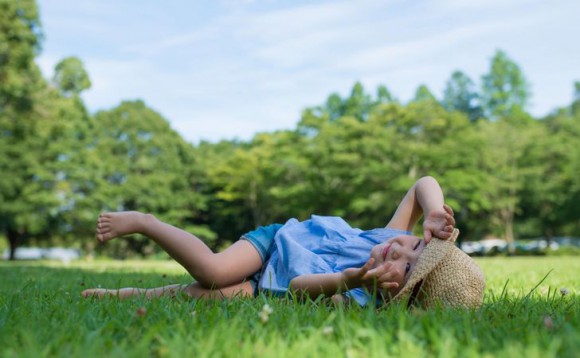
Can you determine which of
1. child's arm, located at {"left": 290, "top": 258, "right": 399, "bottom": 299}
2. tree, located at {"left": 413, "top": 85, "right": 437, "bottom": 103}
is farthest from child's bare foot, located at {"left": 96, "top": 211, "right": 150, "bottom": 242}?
tree, located at {"left": 413, "top": 85, "right": 437, "bottom": 103}

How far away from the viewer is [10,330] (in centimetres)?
177

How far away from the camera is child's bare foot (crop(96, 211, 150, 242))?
9.38 ft

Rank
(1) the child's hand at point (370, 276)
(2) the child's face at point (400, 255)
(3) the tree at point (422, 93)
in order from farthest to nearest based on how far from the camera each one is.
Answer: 1. (3) the tree at point (422, 93)
2. (2) the child's face at point (400, 255)
3. (1) the child's hand at point (370, 276)

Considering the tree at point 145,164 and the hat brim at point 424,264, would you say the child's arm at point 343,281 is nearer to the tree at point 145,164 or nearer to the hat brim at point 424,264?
the hat brim at point 424,264

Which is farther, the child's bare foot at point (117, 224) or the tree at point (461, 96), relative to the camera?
the tree at point (461, 96)

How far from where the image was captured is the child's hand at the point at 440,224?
2.60 meters

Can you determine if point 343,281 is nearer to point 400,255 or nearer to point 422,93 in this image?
point 400,255

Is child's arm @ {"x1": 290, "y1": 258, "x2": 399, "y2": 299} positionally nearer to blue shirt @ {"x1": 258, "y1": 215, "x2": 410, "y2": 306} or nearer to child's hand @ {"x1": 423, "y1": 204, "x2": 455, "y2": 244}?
blue shirt @ {"x1": 258, "y1": 215, "x2": 410, "y2": 306}

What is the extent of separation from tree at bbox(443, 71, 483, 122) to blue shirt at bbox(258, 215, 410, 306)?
4358 centimetres

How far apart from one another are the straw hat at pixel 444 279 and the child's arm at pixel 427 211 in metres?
0.09

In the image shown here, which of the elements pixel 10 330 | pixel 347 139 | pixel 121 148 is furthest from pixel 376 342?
pixel 121 148

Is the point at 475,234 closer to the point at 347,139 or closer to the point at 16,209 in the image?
the point at 347,139

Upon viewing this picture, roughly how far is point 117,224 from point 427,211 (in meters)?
1.68

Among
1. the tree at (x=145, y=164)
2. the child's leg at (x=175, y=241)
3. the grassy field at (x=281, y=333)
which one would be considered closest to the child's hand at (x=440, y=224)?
the grassy field at (x=281, y=333)
